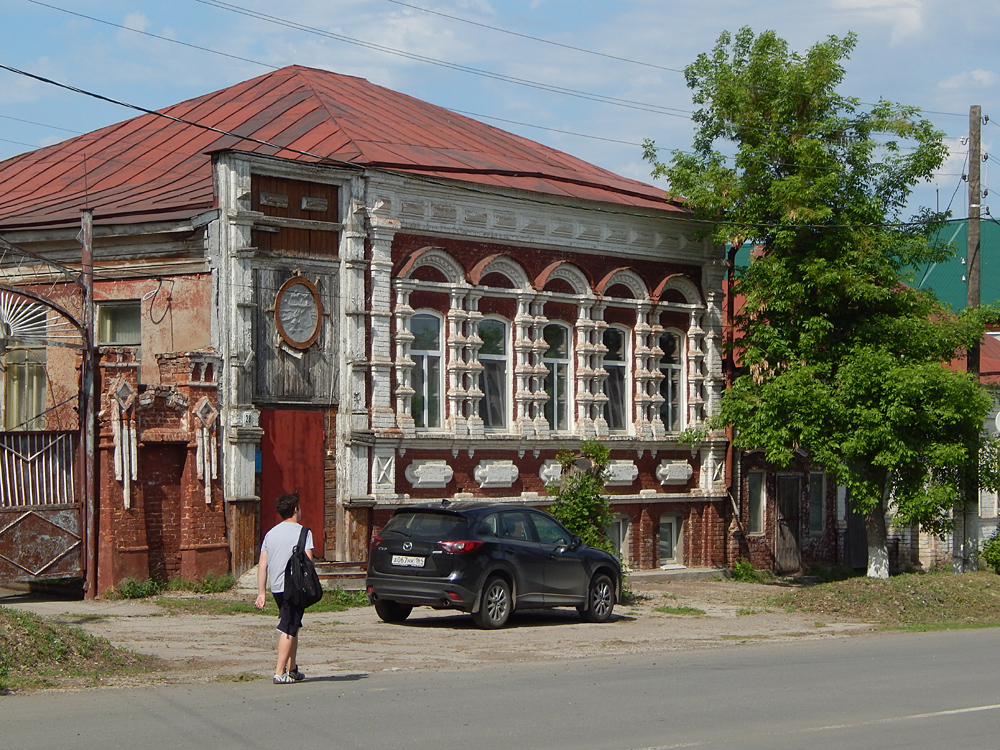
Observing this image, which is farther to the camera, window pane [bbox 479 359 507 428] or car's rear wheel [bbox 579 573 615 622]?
window pane [bbox 479 359 507 428]

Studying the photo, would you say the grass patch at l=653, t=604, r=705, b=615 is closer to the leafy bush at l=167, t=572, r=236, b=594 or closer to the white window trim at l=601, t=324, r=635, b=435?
the white window trim at l=601, t=324, r=635, b=435

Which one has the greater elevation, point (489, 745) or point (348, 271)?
point (348, 271)

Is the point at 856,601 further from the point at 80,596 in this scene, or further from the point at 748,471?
the point at 80,596

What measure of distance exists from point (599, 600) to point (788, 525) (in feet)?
37.6

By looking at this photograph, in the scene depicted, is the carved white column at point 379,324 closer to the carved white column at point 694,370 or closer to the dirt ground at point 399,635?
the dirt ground at point 399,635

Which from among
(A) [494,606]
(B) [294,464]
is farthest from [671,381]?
(A) [494,606]

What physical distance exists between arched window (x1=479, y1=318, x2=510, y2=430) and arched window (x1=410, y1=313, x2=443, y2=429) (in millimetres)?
955

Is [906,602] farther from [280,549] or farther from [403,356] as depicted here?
[280,549]

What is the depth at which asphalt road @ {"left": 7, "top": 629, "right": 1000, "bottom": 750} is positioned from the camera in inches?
350

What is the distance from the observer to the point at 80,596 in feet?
63.0

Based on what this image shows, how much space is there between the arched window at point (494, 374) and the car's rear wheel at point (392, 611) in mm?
6557

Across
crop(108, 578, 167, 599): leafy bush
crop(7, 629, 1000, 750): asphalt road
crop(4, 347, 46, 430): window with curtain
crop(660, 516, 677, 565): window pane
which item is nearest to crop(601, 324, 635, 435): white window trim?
crop(660, 516, 677, 565): window pane

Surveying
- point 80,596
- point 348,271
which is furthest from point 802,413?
point 80,596

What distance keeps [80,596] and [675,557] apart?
11665 millimetres
